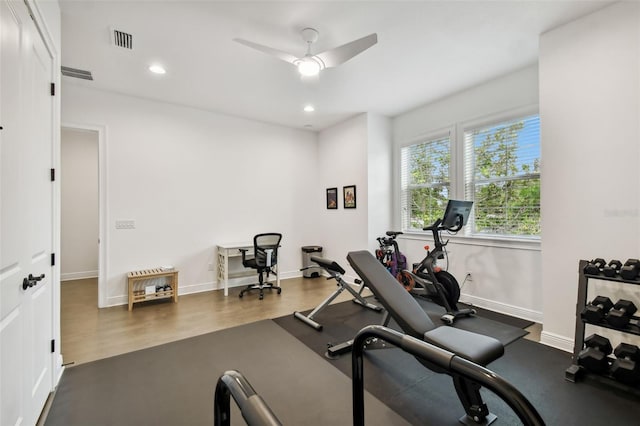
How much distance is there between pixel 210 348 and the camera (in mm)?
2902

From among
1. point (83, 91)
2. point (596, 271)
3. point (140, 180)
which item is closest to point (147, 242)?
point (140, 180)

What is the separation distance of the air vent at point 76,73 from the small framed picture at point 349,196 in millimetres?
4085

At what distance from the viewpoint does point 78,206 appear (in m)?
6.08

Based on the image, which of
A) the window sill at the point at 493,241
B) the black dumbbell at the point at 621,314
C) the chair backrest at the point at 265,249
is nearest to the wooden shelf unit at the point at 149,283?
the chair backrest at the point at 265,249

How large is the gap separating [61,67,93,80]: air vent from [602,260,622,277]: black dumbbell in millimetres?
5733

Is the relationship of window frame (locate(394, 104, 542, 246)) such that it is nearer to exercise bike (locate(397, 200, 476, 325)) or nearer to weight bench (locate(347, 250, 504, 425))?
exercise bike (locate(397, 200, 476, 325))

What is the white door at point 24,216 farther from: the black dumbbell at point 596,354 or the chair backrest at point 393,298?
the black dumbbell at point 596,354

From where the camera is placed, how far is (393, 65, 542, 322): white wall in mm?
3578

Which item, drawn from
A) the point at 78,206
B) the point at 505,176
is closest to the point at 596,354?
the point at 505,176

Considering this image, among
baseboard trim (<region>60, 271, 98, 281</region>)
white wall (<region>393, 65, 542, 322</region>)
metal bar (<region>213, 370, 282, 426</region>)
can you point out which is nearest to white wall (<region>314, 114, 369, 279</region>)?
white wall (<region>393, 65, 542, 322</region>)

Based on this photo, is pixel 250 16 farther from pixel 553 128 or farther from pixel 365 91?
pixel 553 128

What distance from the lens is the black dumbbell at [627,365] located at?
84.7 inches

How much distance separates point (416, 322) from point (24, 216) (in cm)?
259

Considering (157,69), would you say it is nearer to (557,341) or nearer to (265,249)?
(265,249)
